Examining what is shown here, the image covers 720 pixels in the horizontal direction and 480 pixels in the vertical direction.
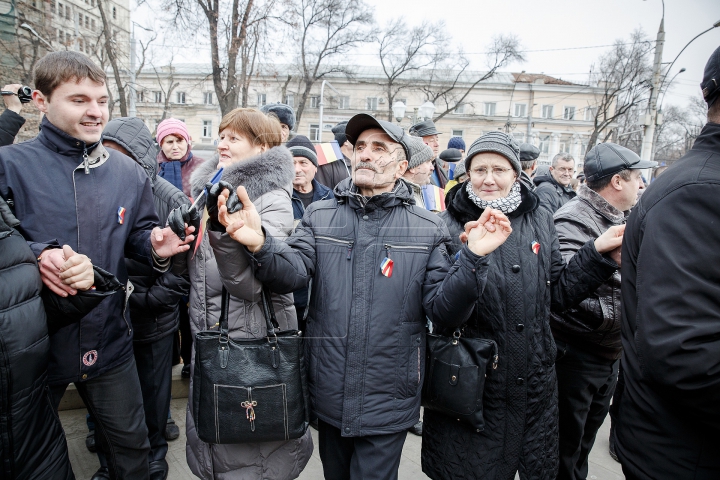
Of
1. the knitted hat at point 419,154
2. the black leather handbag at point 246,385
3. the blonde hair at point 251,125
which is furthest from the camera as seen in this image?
the knitted hat at point 419,154

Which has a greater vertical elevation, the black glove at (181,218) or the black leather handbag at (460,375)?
the black glove at (181,218)

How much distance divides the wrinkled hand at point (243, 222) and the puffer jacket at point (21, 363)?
754 millimetres

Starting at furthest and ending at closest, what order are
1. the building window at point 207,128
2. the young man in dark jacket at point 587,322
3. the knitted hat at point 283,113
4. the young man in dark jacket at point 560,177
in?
the young man in dark jacket at point 560,177
the knitted hat at point 283,113
the young man in dark jacket at point 587,322
the building window at point 207,128

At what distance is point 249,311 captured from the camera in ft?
6.46

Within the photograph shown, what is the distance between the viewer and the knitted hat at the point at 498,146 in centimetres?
220

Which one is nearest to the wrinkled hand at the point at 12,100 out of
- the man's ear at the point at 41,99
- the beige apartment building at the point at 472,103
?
the man's ear at the point at 41,99

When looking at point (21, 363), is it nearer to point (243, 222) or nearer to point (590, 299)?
point (243, 222)

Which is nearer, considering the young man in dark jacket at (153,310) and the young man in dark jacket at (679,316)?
the young man in dark jacket at (679,316)

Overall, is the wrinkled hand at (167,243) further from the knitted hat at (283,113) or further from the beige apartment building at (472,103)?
the knitted hat at (283,113)

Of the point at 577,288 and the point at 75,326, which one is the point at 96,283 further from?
the point at 577,288

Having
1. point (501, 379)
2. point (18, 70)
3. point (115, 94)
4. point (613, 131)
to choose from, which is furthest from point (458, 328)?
point (115, 94)

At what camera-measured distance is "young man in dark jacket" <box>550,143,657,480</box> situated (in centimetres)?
260

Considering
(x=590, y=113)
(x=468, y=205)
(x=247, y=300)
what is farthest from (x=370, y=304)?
(x=590, y=113)

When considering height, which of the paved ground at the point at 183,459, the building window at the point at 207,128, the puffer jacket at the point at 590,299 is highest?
the building window at the point at 207,128
